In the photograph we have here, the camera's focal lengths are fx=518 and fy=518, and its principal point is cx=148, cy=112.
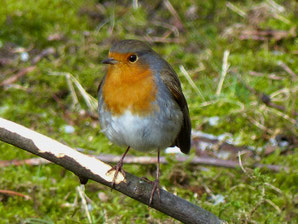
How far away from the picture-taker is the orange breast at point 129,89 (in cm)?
277

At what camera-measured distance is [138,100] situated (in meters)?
2.77

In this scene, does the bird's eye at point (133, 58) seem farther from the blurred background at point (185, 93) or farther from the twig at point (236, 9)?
the twig at point (236, 9)

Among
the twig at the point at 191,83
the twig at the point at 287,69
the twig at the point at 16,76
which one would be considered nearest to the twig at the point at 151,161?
the twig at the point at 191,83

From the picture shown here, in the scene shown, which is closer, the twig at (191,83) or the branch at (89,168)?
the branch at (89,168)

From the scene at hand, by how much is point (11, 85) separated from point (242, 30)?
2624mm

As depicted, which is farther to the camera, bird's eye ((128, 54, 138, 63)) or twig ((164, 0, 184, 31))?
twig ((164, 0, 184, 31))

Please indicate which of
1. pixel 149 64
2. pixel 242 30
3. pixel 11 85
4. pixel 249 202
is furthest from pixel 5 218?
pixel 242 30

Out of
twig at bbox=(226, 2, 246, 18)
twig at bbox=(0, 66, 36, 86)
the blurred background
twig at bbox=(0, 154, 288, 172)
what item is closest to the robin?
the blurred background

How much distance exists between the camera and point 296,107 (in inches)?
182

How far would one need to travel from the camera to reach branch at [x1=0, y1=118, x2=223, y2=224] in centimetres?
225

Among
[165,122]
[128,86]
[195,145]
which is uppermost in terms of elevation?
[128,86]

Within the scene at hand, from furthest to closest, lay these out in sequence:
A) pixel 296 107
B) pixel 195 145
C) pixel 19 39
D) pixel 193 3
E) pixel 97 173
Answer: pixel 193 3
pixel 19 39
pixel 296 107
pixel 195 145
pixel 97 173

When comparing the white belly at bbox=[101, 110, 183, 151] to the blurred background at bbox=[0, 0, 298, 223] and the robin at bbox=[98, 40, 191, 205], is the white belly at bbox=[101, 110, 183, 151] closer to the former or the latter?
the robin at bbox=[98, 40, 191, 205]

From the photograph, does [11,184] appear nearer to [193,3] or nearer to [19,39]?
→ [19,39]
